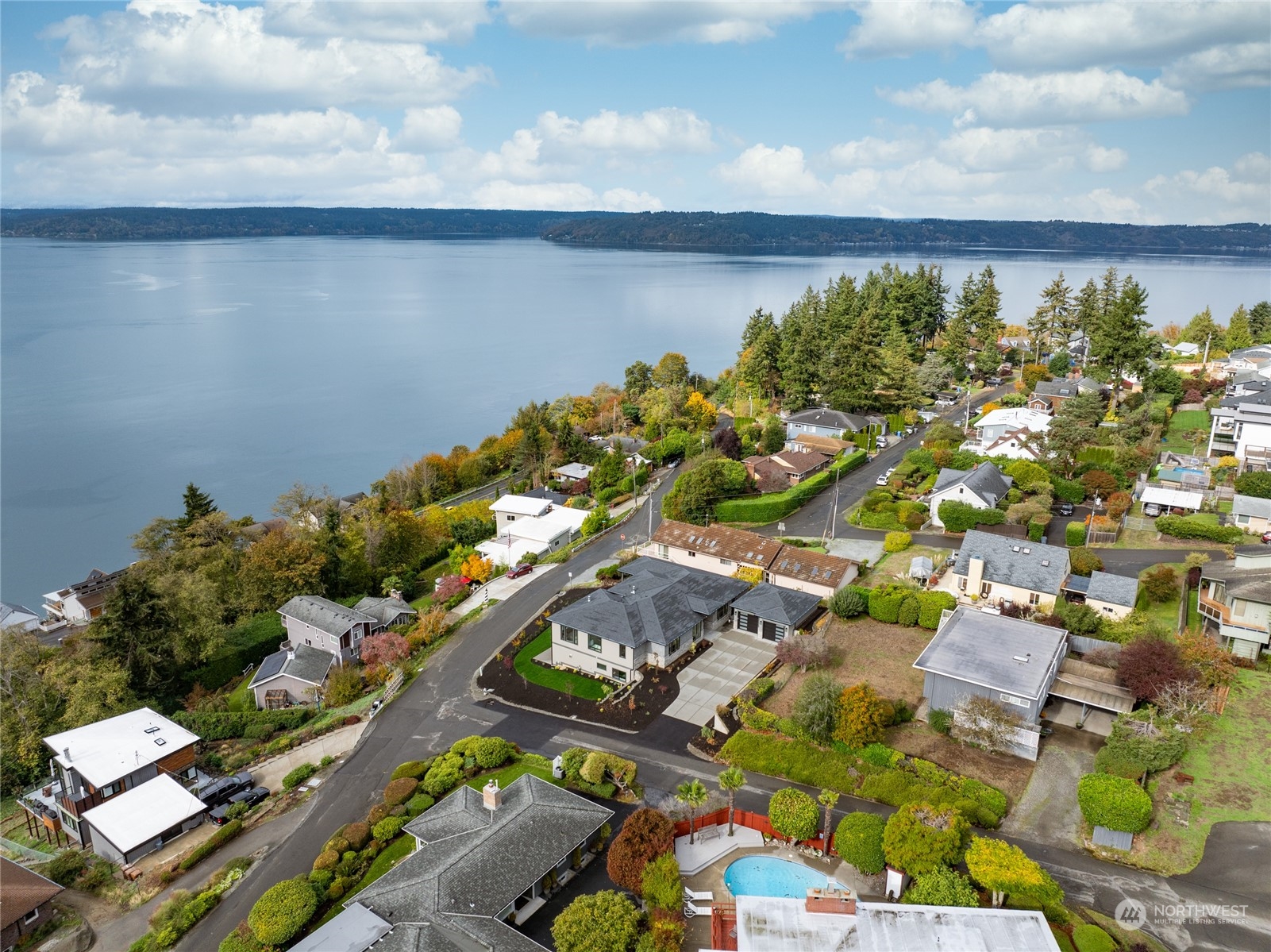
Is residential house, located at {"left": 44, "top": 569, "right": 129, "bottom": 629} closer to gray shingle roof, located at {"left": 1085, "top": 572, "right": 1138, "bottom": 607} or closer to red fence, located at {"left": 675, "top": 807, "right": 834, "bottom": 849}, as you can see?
red fence, located at {"left": 675, "top": 807, "right": 834, "bottom": 849}

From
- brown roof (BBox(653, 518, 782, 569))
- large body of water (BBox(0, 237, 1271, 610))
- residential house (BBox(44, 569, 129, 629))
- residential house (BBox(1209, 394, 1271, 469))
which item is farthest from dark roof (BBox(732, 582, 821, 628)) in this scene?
large body of water (BBox(0, 237, 1271, 610))

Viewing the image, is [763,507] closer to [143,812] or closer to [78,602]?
[143,812]

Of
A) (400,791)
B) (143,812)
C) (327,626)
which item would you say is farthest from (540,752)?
(327,626)

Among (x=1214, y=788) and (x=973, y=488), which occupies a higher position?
(x=973, y=488)

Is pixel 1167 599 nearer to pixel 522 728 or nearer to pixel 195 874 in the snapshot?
pixel 522 728

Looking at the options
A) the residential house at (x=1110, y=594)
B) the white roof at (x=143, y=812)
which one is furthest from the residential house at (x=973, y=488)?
the white roof at (x=143, y=812)

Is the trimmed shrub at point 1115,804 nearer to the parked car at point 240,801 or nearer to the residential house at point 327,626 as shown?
the parked car at point 240,801
